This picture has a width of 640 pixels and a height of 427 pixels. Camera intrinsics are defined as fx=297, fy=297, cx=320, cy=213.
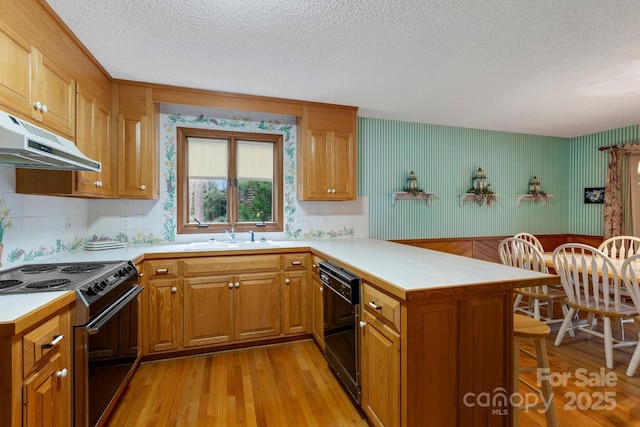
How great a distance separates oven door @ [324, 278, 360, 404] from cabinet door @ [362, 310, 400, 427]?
86 mm

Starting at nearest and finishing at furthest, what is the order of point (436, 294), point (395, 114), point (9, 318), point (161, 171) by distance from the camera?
point (9, 318), point (436, 294), point (161, 171), point (395, 114)

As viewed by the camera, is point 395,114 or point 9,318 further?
point 395,114

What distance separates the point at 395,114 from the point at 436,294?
277 centimetres

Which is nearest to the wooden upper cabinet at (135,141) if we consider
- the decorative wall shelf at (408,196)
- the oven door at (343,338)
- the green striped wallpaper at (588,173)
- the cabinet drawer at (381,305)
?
the oven door at (343,338)

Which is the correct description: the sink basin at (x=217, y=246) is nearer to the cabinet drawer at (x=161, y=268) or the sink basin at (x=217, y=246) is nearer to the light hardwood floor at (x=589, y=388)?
the cabinet drawer at (x=161, y=268)

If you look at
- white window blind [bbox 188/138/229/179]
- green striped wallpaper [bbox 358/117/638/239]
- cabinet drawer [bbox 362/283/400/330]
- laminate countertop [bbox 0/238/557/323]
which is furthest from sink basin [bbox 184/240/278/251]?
→ green striped wallpaper [bbox 358/117/638/239]

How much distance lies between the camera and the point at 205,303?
253cm

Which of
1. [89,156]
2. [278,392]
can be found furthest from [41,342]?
[89,156]

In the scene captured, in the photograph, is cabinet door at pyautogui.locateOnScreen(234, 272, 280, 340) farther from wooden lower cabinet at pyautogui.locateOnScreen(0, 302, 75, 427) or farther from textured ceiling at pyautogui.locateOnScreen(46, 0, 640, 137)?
textured ceiling at pyautogui.locateOnScreen(46, 0, 640, 137)

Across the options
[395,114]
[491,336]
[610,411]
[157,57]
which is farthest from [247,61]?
[610,411]

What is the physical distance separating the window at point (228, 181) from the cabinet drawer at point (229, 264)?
2.20 feet

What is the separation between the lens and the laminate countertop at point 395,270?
1.25 metres

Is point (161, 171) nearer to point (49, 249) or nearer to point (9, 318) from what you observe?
point (49, 249)

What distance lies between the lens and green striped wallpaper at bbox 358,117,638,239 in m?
3.78
